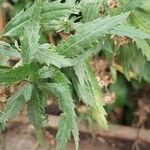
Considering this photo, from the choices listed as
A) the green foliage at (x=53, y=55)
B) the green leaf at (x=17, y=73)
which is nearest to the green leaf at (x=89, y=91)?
the green foliage at (x=53, y=55)

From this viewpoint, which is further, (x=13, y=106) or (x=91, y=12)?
(x=91, y=12)

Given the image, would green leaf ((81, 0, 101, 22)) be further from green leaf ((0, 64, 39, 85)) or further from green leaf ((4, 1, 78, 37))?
green leaf ((0, 64, 39, 85))

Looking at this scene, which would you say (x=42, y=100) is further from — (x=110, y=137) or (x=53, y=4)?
(x=110, y=137)

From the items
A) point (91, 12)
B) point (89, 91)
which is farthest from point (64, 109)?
point (91, 12)

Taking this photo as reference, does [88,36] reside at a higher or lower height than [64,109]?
higher

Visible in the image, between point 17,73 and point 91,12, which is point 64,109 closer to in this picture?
point 17,73

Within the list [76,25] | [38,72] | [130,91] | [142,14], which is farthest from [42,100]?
[130,91]

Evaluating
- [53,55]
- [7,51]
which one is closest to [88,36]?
[53,55]

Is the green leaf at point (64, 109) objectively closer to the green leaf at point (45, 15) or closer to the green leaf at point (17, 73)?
the green leaf at point (17, 73)
